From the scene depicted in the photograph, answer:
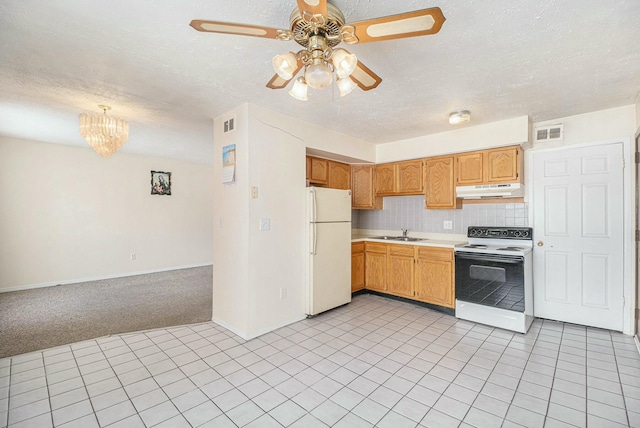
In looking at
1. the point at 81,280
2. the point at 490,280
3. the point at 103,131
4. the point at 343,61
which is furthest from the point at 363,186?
the point at 81,280

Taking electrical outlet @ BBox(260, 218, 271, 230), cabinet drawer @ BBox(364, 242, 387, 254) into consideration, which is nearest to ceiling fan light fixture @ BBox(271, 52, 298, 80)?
electrical outlet @ BBox(260, 218, 271, 230)

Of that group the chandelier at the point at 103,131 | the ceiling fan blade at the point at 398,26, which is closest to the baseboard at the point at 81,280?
the chandelier at the point at 103,131

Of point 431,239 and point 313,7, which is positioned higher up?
point 313,7

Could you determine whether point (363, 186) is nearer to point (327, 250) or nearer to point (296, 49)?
point (327, 250)

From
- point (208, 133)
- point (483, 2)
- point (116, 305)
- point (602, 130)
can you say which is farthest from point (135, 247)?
point (602, 130)

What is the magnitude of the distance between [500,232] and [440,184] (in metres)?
0.96

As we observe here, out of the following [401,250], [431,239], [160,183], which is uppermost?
[160,183]

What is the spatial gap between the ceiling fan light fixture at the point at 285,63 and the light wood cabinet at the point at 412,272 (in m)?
3.02

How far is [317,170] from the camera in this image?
4004 mm

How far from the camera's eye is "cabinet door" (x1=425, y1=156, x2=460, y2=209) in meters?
3.83

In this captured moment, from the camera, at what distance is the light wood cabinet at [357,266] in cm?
430

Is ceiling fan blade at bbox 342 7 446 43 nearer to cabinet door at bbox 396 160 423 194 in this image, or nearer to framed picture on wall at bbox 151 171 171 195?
cabinet door at bbox 396 160 423 194

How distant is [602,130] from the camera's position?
310cm

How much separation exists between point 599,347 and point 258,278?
3.36 meters
